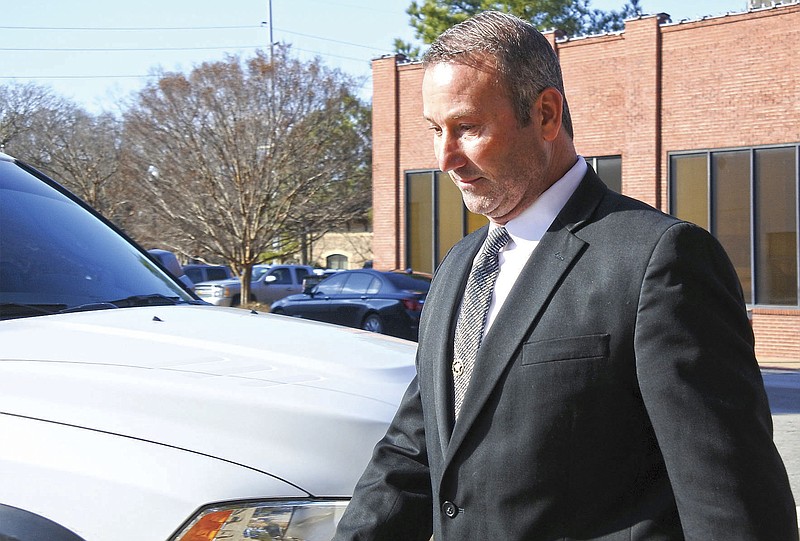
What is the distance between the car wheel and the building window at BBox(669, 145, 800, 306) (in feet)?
21.1

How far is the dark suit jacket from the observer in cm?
161

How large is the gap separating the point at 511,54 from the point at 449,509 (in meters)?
0.88

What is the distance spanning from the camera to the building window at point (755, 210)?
18.2m

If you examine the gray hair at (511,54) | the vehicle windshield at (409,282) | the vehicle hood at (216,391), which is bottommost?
the vehicle windshield at (409,282)

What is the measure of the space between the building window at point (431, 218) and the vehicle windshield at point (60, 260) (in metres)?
18.6

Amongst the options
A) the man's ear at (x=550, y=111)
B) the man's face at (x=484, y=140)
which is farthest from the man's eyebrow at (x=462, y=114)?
the man's ear at (x=550, y=111)

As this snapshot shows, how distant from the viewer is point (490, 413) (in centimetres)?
181

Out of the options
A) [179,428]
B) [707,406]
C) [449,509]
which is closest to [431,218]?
[179,428]

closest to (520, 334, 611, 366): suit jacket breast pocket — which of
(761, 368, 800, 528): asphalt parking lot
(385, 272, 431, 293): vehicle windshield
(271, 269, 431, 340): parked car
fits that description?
(761, 368, 800, 528): asphalt parking lot

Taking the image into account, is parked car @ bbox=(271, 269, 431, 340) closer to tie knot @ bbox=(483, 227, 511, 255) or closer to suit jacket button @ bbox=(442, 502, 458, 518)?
tie knot @ bbox=(483, 227, 511, 255)

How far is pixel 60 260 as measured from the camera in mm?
3424

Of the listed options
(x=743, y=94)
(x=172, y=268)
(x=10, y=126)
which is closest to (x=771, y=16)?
(x=743, y=94)

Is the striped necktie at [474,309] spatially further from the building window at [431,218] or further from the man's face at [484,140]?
the building window at [431,218]

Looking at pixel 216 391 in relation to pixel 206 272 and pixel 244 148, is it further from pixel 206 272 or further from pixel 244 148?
pixel 206 272
